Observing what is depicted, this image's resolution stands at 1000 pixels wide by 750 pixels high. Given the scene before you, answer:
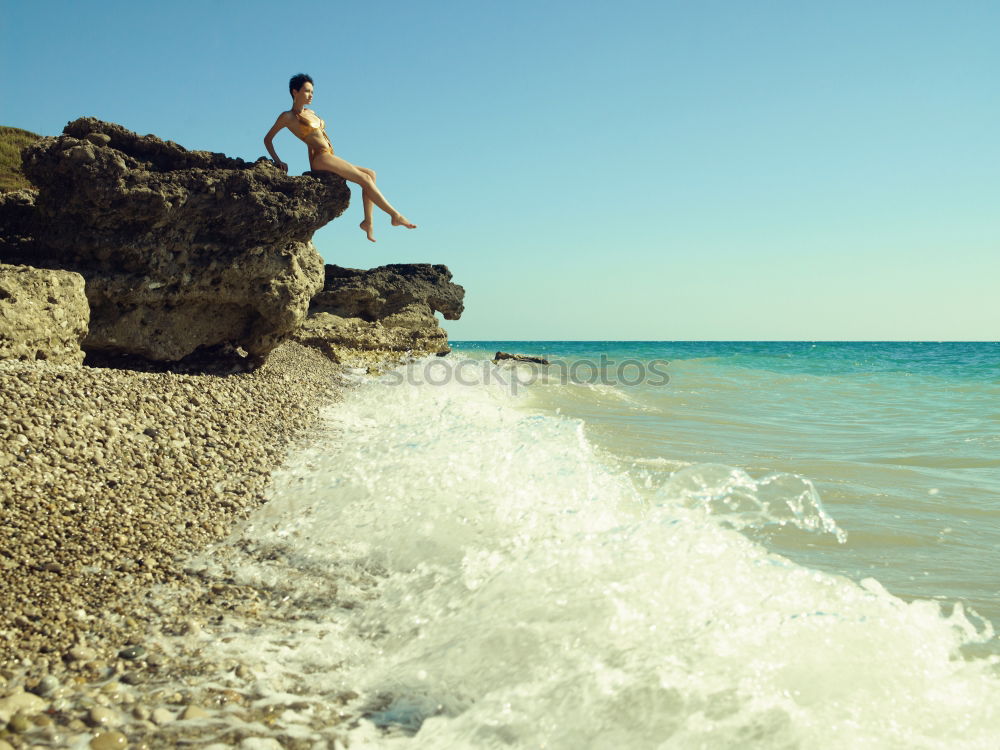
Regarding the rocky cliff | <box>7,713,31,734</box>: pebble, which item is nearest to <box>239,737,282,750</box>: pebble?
<box>7,713,31,734</box>: pebble

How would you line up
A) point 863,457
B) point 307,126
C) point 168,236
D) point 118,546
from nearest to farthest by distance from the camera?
point 118,546, point 863,457, point 168,236, point 307,126

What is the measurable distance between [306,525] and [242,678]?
1.46m

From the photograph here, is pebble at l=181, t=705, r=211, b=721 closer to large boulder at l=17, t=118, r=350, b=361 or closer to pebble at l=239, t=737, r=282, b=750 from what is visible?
pebble at l=239, t=737, r=282, b=750

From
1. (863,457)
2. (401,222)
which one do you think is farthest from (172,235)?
(863,457)

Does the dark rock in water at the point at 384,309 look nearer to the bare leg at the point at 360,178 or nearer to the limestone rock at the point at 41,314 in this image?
the bare leg at the point at 360,178

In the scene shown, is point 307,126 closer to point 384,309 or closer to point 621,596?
point 621,596

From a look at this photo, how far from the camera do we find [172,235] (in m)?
6.74

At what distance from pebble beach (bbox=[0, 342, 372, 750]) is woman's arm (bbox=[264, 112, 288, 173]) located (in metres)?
3.23

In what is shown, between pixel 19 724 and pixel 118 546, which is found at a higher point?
pixel 118 546

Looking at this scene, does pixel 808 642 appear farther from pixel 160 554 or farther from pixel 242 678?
pixel 160 554

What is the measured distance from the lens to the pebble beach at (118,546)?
6.75ft

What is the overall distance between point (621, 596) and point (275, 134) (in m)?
6.89

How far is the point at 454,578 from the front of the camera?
3.15m

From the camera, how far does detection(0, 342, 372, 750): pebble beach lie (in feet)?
6.75
